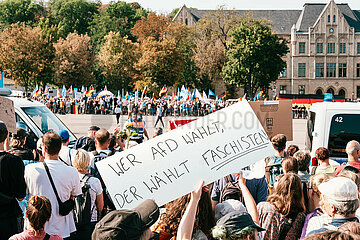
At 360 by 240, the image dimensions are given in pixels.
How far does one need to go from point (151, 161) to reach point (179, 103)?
4283 centimetres

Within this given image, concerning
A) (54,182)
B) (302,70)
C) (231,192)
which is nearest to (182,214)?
(231,192)

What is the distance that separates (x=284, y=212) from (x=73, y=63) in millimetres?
63737

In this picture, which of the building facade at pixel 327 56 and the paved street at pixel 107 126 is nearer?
the paved street at pixel 107 126

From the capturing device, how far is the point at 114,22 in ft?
273

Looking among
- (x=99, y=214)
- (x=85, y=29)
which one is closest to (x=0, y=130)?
(x=99, y=214)

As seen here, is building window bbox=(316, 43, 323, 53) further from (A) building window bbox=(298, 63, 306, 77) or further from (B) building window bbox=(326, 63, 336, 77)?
(A) building window bbox=(298, 63, 306, 77)

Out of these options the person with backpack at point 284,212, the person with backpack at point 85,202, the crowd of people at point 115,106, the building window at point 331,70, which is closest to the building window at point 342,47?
the building window at point 331,70

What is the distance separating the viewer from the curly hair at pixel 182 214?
11.5ft

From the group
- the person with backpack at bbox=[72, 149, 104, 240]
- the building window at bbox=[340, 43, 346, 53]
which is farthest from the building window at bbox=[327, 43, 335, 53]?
the person with backpack at bbox=[72, 149, 104, 240]

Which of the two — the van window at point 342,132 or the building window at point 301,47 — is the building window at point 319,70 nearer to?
the building window at point 301,47

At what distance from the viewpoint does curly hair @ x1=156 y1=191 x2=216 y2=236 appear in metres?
3.50

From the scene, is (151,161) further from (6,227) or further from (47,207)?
(6,227)

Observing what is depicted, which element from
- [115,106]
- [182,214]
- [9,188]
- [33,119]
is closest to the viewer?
[182,214]

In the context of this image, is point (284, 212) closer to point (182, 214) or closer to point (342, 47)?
point (182, 214)
